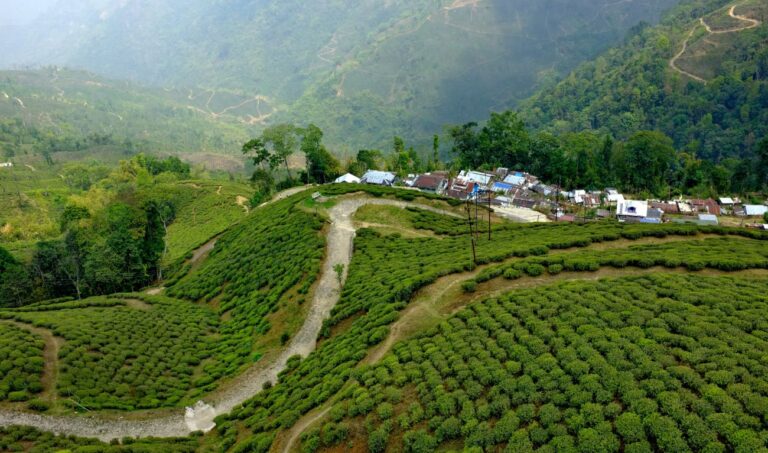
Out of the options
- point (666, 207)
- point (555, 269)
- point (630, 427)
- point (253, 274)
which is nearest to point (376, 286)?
point (555, 269)

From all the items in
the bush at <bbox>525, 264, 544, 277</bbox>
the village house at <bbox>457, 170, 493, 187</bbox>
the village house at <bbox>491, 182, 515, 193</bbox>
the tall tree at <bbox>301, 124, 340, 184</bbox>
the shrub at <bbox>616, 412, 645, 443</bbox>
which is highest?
the tall tree at <bbox>301, 124, 340, 184</bbox>

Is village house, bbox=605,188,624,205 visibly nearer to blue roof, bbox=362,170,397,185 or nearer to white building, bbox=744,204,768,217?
white building, bbox=744,204,768,217

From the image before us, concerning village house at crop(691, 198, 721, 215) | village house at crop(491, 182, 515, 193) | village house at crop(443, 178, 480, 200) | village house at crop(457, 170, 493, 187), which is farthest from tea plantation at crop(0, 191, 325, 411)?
village house at crop(691, 198, 721, 215)

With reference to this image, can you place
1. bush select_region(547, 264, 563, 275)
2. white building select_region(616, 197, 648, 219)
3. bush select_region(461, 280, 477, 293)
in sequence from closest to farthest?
1. bush select_region(461, 280, 477, 293)
2. bush select_region(547, 264, 563, 275)
3. white building select_region(616, 197, 648, 219)

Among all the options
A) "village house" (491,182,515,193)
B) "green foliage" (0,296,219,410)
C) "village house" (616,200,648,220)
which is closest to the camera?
"green foliage" (0,296,219,410)

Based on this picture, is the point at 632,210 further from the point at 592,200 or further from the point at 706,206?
the point at 706,206

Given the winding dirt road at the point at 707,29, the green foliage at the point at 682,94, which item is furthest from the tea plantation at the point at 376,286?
the winding dirt road at the point at 707,29

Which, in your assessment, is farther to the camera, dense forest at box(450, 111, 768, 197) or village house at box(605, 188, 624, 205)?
dense forest at box(450, 111, 768, 197)
